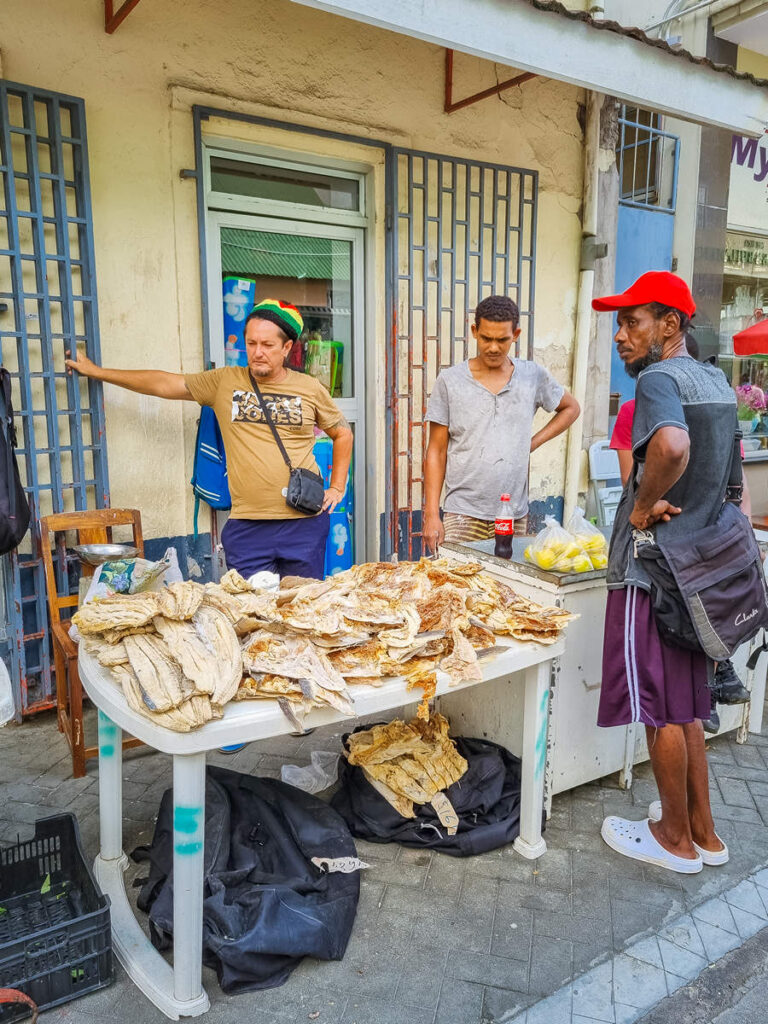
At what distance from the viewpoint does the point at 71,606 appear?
Result: 12.8 feet

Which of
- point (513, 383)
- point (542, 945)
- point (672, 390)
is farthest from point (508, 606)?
point (513, 383)

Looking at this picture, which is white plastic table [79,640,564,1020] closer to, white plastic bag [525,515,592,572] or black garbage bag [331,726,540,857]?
black garbage bag [331,726,540,857]

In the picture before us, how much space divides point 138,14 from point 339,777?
13.0 ft

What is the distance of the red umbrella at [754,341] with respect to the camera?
200 inches

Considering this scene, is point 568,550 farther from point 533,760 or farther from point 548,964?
point 548,964

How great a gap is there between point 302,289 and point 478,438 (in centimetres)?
189

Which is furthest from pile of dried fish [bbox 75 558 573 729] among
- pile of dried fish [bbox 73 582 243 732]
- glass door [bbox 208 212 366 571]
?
glass door [bbox 208 212 366 571]

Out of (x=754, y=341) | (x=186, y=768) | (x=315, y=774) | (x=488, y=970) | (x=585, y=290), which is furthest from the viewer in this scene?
(x=585, y=290)

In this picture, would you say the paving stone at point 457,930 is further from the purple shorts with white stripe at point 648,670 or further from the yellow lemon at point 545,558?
the yellow lemon at point 545,558

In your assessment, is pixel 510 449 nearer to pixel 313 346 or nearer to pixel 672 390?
pixel 672 390

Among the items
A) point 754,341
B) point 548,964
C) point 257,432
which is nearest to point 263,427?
point 257,432

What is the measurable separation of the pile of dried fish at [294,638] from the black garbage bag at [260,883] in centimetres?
71

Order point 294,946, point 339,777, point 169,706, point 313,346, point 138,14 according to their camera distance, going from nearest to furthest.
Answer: point 169,706 < point 294,946 < point 339,777 < point 138,14 < point 313,346

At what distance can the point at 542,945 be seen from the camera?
246 centimetres
